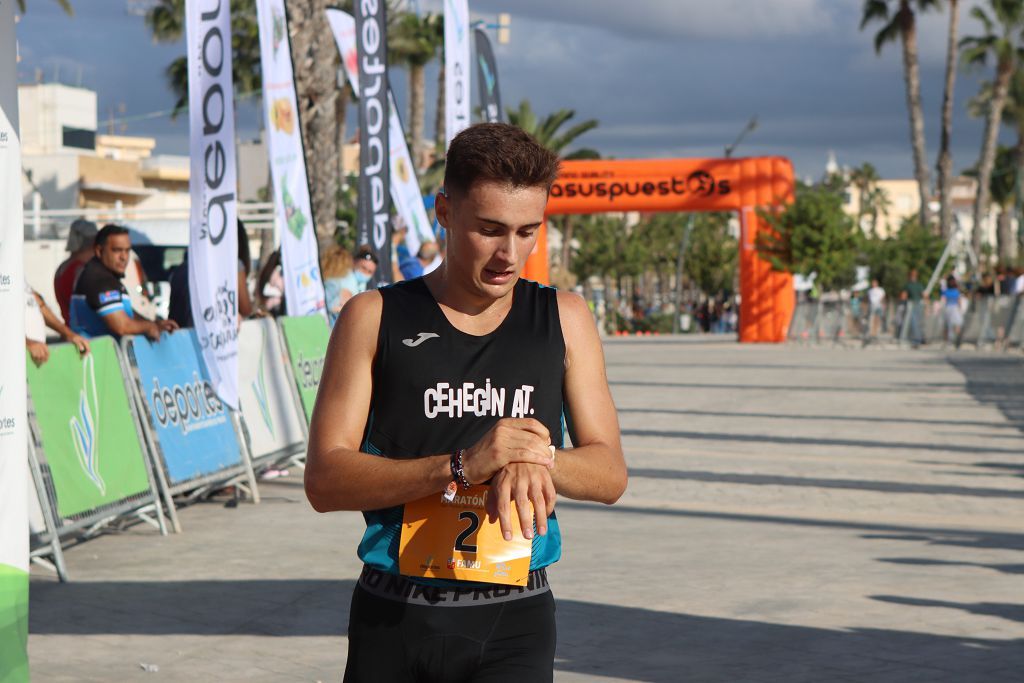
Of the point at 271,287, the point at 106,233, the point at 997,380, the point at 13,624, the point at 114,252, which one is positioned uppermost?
the point at 106,233

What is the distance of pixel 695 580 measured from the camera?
7527mm

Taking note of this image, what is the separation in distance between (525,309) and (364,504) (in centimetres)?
51

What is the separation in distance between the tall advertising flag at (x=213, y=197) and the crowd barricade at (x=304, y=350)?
1.51 meters

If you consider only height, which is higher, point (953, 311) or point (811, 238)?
point (811, 238)

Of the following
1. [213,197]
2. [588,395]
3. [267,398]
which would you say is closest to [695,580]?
[213,197]

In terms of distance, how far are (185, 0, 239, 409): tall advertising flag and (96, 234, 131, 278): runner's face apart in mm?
616

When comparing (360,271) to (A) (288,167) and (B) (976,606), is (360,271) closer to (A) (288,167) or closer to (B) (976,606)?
(A) (288,167)

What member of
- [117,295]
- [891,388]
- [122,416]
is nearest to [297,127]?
[117,295]

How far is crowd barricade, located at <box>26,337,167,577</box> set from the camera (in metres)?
7.60

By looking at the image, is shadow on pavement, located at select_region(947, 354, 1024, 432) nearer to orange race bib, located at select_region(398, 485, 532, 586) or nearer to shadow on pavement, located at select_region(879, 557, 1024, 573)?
shadow on pavement, located at select_region(879, 557, 1024, 573)

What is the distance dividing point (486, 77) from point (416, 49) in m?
24.7

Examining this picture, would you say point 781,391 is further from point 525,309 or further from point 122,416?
point 525,309

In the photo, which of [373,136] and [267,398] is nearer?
[267,398]

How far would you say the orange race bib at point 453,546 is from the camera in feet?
9.07
